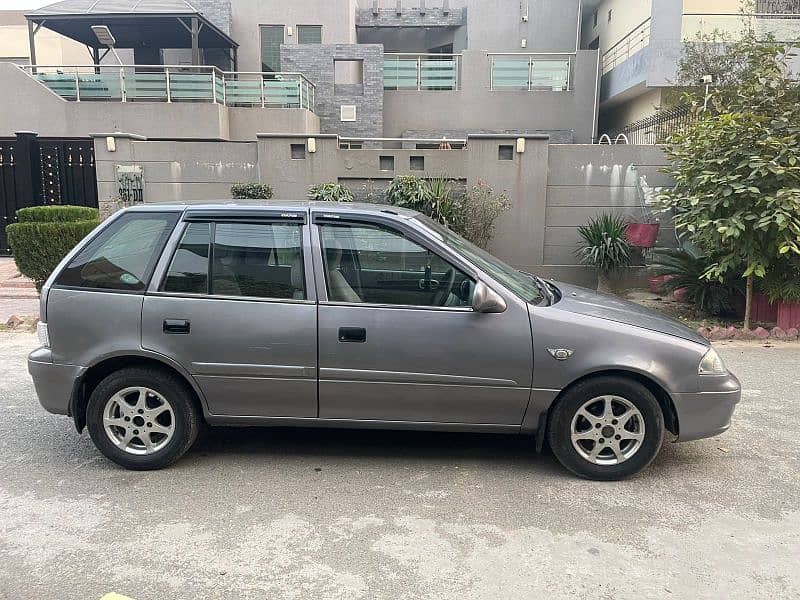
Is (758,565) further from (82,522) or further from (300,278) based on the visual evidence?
(82,522)

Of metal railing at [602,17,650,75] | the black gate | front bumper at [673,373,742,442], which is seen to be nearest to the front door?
front bumper at [673,373,742,442]

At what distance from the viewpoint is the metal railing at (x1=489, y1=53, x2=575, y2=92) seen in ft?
62.8

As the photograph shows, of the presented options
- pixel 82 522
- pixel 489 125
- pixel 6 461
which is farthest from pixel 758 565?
pixel 489 125

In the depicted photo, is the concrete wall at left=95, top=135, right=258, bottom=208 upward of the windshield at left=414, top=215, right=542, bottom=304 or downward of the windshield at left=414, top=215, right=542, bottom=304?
upward

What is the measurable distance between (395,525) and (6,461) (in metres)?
2.80

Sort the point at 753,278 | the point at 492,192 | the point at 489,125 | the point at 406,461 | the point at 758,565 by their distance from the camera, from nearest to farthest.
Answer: the point at 758,565 → the point at 406,461 → the point at 753,278 → the point at 492,192 → the point at 489,125

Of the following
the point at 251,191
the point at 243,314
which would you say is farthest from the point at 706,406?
the point at 251,191

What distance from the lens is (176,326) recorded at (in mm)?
4160

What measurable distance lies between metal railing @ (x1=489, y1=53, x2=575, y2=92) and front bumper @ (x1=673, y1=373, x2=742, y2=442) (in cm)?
1648

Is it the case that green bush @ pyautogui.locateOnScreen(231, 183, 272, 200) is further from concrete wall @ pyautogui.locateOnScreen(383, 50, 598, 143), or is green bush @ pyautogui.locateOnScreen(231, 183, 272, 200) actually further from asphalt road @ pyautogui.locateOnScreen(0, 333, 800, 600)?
concrete wall @ pyautogui.locateOnScreen(383, 50, 598, 143)

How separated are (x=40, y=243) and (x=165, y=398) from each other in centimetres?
603

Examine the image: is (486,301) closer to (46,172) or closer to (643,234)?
(643,234)

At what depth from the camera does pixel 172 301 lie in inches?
166

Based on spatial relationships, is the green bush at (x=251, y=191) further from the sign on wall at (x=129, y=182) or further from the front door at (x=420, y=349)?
the front door at (x=420, y=349)
